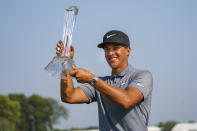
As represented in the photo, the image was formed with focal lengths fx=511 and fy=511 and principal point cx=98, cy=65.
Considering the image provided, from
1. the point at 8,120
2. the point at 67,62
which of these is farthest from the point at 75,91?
the point at 8,120

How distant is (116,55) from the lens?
712 cm

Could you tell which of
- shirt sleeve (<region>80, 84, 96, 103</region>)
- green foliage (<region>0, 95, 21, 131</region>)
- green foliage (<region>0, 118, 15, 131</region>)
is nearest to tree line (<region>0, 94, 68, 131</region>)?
Result: green foliage (<region>0, 95, 21, 131</region>)

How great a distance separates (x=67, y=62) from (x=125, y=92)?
2.87 ft

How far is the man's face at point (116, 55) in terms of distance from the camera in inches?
280

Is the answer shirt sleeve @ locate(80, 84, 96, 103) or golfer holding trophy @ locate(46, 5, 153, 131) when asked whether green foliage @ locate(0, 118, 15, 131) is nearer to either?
shirt sleeve @ locate(80, 84, 96, 103)

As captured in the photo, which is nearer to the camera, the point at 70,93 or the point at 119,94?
the point at 119,94

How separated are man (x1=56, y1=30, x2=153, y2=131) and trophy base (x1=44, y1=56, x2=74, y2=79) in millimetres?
258

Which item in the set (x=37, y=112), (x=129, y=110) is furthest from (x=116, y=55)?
(x=37, y=112)

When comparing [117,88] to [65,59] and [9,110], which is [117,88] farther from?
[9,110]

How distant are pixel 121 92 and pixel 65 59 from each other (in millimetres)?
823

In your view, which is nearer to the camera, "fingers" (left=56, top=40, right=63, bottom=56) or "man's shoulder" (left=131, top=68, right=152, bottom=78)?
"fingers" (left=56, top=40, right=63, bottom=56)

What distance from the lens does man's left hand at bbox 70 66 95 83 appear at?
6074 millimetres

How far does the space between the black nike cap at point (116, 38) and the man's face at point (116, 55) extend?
0.26 ft

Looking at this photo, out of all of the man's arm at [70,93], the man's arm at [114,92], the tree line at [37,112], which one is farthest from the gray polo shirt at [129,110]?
the tree line at [37,112]
